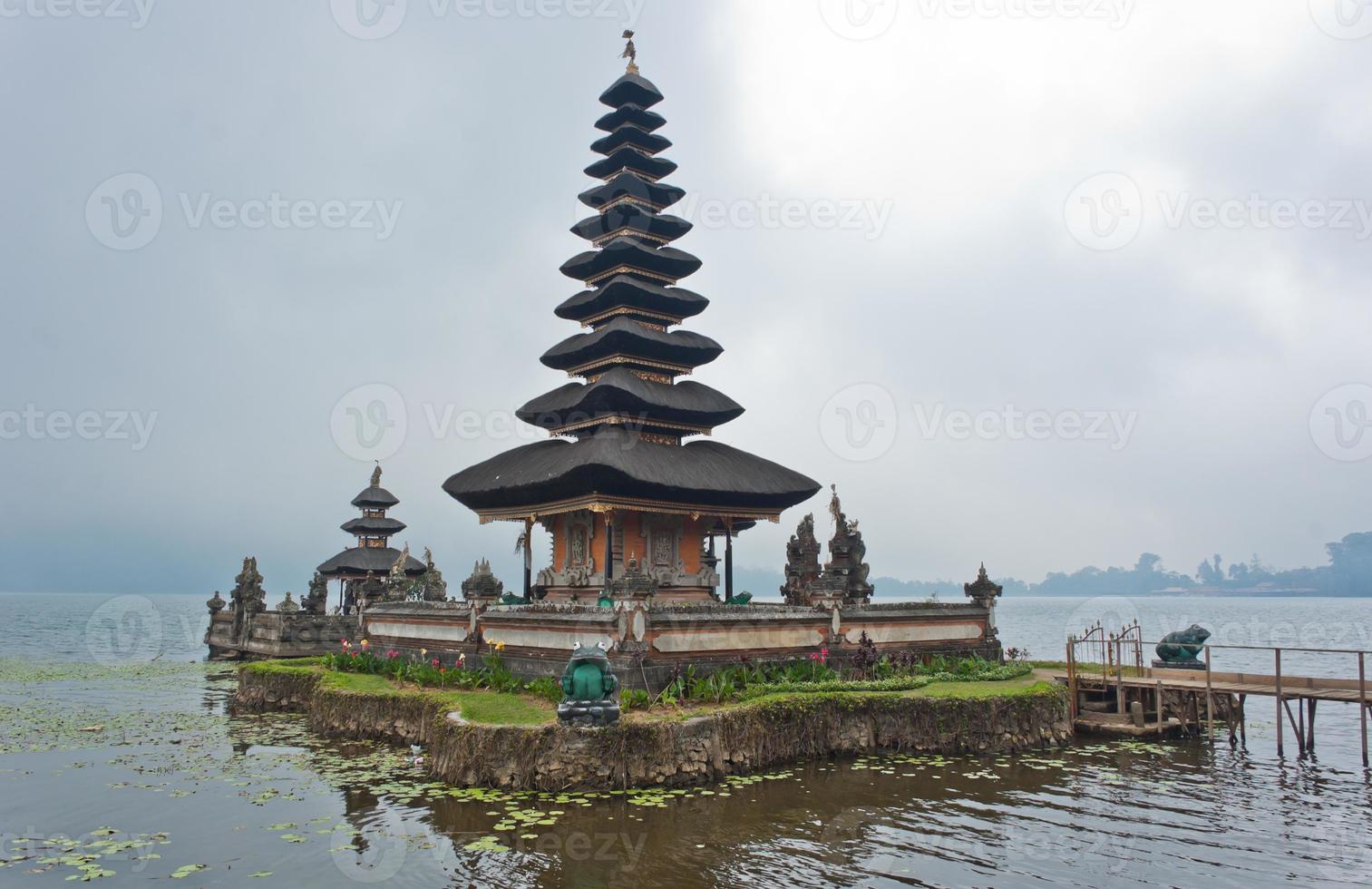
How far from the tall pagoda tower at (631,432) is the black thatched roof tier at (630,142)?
7cm

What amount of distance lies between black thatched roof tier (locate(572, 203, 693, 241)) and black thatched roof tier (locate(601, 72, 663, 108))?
483cm

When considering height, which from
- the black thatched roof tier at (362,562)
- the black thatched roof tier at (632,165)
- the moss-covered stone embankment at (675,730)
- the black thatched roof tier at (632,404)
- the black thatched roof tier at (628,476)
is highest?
the black thatched roof tier at (632,165)

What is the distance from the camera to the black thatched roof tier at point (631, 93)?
33.9m

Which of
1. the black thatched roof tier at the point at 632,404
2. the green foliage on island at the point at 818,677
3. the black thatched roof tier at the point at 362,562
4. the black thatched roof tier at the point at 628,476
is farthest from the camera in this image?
the black thatched roof tier at the point at 362,562

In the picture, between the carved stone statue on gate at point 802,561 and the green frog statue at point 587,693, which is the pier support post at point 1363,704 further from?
the green frog statue at point 587,693

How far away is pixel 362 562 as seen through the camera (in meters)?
46.0

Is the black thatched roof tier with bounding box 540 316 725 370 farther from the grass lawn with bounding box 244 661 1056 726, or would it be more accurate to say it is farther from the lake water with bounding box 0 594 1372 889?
the lake water with bounding box 0 594 1372 889

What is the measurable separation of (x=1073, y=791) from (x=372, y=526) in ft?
133

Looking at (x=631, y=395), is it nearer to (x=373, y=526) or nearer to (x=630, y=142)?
(x=630, y=142)

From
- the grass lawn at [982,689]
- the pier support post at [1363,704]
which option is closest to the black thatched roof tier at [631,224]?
the grass lawn at [982,689]

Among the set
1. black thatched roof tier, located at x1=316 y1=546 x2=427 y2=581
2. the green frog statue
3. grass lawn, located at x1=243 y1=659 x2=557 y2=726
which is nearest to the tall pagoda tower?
grass lawn, located at x1=243 y1=659 x2=557 y2=726

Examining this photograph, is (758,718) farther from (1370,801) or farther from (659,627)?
(1370,801)

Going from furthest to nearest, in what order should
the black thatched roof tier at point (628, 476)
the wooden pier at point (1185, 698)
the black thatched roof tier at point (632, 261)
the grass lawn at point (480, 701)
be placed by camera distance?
the black thatched roof tier at point (632, 261) < the black thatched roof tier at point (628, 476) < the wooden pier at point (1185, 698) < the grass lawn at point (480, 701)

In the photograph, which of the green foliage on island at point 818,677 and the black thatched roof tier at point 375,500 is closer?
the green foliage on island at point 818,677
